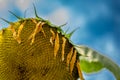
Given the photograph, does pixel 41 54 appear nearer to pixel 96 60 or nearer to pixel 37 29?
pixel 37 29

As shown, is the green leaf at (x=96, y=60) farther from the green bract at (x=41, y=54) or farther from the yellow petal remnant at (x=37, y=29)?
the yellow petal remnant at (x=37, y=29)

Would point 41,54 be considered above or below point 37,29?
below

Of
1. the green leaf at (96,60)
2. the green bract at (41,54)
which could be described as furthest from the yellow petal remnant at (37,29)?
the green leaf at (96,60)

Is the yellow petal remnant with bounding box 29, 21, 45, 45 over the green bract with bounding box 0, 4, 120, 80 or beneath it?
over

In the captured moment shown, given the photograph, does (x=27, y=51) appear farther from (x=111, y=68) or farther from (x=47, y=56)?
(x=111, y=68)

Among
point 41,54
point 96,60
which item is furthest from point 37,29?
point 96,60

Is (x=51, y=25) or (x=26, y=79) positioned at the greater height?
(x=51, y=25)

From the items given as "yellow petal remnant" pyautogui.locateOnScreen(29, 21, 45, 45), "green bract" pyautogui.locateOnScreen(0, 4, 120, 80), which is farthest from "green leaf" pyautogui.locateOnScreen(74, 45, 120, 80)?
"yellow petal remnant" pyautogui.locateOnScreen(29, 21, 45, 45)

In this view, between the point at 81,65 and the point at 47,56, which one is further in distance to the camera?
the point at 81,65

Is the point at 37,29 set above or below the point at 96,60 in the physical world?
above

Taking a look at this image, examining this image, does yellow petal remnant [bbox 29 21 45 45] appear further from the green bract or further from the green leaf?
the green leaf

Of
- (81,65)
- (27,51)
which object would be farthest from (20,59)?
(81,65)
